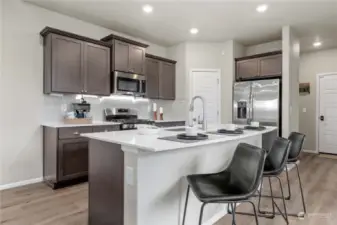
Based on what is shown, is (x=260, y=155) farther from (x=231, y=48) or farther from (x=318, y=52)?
(x=318, y=52)

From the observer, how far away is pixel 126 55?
4.26 m

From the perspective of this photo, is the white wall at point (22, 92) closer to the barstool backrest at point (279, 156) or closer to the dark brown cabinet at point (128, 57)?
the dark brown cabinet at point (128, 57)

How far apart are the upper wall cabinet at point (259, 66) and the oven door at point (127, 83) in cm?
237

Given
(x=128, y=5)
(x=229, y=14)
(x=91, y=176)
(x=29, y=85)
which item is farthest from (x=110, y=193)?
(x=229, y=14)

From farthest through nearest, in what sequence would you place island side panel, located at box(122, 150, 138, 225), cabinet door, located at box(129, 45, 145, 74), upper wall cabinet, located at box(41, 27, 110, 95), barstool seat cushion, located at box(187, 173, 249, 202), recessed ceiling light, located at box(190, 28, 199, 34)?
recessed ceiling light, located at box(190, 28, 199, 34) → cabinet door, located at box(129, 45, 145, 74) → upper wall cabinet, located at box(41, 27, 110, 95) → island side panel, located at box(122, 150, 138, 225) → barstool seat cushion, located at box(187, 173, 249, 202)

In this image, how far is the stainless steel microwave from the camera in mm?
4094

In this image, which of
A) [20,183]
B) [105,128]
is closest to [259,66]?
[105,128]

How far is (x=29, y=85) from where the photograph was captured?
11.3 ft

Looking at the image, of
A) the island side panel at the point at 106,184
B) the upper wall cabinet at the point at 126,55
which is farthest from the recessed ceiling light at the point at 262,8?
the island side panel at the point at 106,184

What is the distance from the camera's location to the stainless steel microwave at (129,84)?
4094 millimetres

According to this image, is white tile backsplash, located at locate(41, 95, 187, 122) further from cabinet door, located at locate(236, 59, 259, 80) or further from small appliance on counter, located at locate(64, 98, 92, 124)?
cabinet door, located at locate(236, 59, 259, 80)

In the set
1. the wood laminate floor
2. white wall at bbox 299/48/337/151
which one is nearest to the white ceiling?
white wall at bbox 299/48/337/151

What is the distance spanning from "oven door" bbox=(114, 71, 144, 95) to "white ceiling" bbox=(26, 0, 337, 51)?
3.30ft

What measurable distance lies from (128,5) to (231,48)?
2726 millimetres
